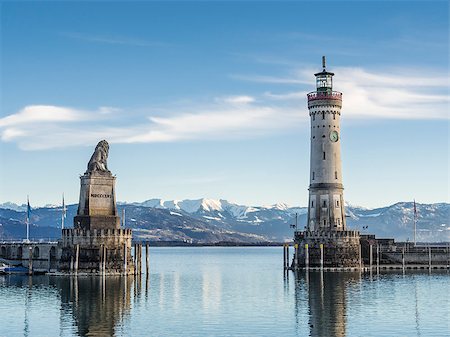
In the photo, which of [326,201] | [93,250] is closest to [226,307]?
[93,250]

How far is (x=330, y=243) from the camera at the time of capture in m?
136

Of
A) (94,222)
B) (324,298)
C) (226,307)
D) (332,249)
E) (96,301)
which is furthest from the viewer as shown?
(332,249)

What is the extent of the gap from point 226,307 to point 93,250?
119 feet

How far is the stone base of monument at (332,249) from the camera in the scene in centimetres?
13525

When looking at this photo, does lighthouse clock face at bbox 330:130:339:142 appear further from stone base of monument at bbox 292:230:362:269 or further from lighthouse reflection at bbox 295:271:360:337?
lighthouse reflection at bbox 295:271:360:337

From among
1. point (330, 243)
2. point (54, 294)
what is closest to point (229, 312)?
point (54, 294)

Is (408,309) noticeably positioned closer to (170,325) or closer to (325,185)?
(170,325)

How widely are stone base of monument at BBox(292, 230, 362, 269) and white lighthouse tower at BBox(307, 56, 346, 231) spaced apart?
2.31 m

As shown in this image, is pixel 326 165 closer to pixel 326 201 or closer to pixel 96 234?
pixel 326 201

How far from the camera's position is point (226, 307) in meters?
88.2

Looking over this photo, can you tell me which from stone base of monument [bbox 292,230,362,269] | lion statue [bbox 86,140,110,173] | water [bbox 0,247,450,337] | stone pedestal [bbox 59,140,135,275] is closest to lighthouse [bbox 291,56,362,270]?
stone base of monument [bbox 292,230,362,269]

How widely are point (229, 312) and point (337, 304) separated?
13.3 m

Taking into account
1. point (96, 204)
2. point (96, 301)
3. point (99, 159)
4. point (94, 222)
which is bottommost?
point (96, 301)

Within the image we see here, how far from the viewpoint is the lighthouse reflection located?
72.7 metres
